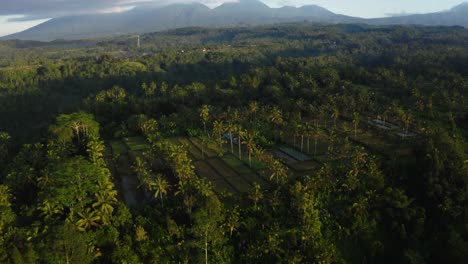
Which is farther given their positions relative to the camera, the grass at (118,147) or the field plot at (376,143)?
the grass at (118,147)

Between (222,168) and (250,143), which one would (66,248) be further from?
(250,143)

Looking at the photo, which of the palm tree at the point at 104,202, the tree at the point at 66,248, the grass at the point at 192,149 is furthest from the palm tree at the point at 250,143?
the tree at the point at 66,248

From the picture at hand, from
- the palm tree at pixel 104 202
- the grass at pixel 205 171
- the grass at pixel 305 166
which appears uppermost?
the palm tree at pixel 104 202

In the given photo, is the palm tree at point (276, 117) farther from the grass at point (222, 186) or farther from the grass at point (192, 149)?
the grass at point (222, 186)

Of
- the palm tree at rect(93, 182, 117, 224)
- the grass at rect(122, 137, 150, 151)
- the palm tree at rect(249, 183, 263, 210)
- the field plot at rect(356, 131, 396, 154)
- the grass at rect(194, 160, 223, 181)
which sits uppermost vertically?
the palm tree at rect(93, 182, 117, 224)

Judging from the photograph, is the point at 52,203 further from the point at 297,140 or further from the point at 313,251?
the point at 297,140

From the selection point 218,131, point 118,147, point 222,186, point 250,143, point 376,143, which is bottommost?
point 222,186

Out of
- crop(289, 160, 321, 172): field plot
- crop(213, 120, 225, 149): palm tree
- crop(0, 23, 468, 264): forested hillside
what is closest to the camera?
crop(0, 23, 468, 264): forested hillside

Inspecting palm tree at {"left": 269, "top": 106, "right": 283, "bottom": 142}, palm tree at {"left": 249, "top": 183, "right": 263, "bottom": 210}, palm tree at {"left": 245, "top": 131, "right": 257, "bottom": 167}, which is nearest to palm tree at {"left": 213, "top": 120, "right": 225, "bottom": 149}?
palm tree at {"left": 245, "top": 131, "right": 257, "bottom": 167}

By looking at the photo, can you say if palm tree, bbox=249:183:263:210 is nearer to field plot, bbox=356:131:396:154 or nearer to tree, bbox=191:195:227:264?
tree, bbox=191:195:227:264

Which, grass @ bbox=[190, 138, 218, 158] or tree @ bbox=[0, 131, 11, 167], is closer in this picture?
grass @ bbox=[190, 138, 218, 158]

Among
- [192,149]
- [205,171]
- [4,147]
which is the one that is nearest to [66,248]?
[205,171]
